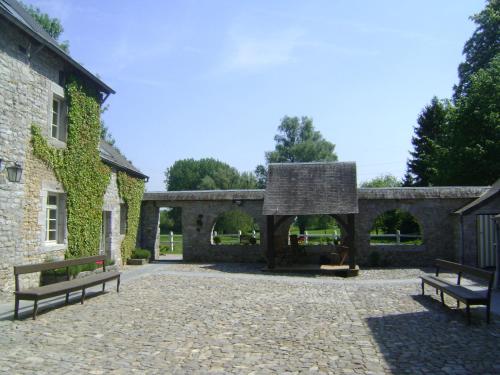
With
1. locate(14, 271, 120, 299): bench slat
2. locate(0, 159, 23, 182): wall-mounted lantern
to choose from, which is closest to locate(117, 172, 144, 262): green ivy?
locate(14, 271, 120, 299): bench slat

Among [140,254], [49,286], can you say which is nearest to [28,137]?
[49,286]

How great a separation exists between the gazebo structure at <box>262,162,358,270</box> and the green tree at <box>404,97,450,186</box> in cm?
1842

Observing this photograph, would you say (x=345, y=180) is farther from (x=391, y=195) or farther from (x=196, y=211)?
(x=196, y=211)

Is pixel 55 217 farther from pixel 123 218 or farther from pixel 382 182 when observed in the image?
pixel 382 182

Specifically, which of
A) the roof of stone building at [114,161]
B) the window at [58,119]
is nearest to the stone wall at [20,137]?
the window at [58,119]

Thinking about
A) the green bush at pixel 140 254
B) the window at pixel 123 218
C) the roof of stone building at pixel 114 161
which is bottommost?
the green bush at pixel 140 254

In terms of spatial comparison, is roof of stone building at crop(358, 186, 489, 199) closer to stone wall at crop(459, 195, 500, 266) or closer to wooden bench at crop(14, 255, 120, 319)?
stone wall at crop(459, 195, 500, 266)

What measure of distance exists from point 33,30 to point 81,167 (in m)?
4.24

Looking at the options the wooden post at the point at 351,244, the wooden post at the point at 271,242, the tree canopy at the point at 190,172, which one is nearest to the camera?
the wooden post at the point at 351,244

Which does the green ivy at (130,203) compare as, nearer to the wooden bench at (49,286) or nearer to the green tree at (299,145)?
the wooden bench at (49,286)

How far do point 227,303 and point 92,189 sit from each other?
6.95 metres

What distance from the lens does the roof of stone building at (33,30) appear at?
9777mm

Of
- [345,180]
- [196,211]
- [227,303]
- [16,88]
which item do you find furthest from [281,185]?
[16,88]

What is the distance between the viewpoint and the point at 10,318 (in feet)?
26.0
